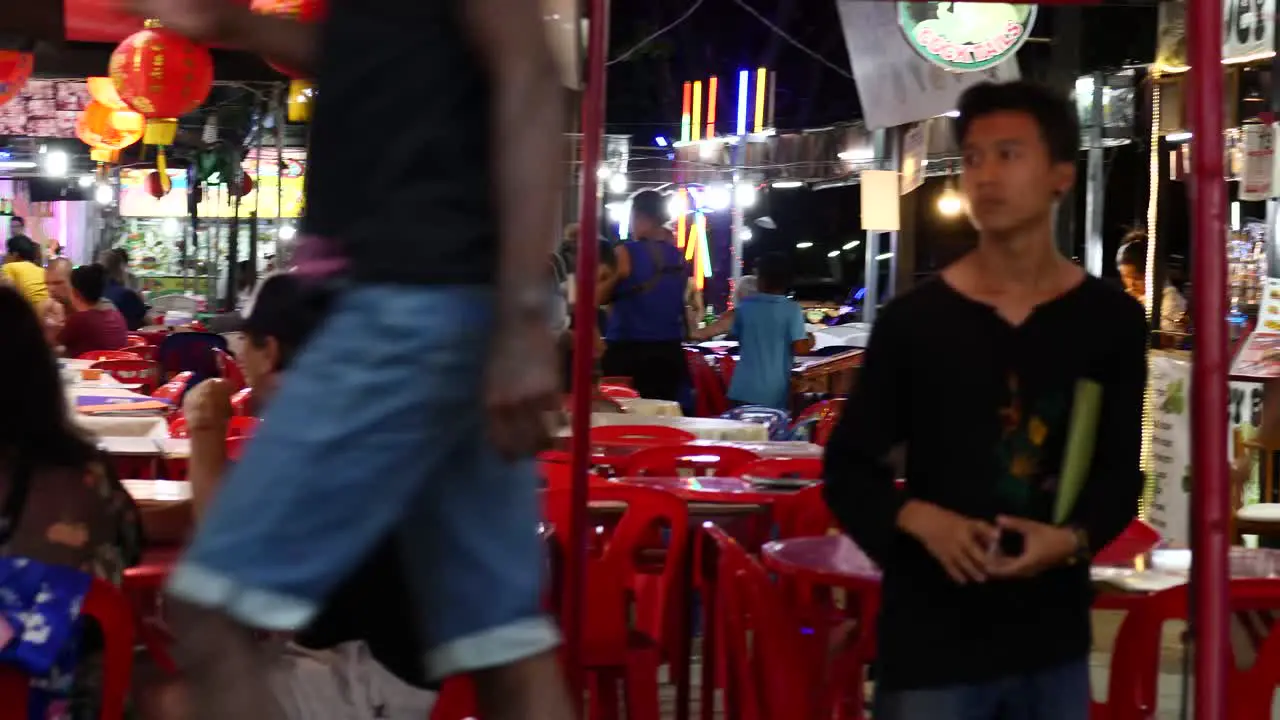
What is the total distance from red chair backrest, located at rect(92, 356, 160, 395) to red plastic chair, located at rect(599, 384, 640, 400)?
3.03m

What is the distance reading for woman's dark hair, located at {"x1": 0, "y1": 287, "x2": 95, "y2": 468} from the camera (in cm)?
355

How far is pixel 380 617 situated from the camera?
235cm

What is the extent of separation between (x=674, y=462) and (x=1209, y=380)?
4.55 m

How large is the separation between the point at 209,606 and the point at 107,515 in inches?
A: 69.4

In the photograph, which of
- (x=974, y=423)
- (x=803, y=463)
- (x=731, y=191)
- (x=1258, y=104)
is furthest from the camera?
(x=731, y=191)

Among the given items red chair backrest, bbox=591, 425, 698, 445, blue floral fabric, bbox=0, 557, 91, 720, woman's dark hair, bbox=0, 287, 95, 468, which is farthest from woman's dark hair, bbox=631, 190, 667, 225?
blue floral fabric, bbox=0, 557, 91, 720

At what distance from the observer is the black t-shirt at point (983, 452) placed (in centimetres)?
270

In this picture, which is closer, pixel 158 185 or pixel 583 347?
pixel 583 347

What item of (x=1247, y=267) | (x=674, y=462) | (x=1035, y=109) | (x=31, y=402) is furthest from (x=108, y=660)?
(x=1247, y=267)

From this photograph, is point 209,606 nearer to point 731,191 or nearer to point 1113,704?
point 1113,704

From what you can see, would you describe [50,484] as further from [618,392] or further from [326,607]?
[618,392]

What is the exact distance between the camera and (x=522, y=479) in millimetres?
2256

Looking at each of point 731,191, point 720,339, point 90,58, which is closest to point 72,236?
point 731,191

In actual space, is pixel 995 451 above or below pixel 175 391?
above
